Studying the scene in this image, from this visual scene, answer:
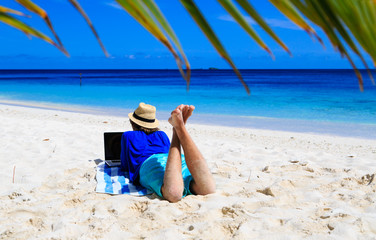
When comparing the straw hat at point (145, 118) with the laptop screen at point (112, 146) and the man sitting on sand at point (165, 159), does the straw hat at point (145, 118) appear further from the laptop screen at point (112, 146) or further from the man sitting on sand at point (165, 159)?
the laptop screen at point (112, 146)

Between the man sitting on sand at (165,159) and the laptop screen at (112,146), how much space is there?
44 cm

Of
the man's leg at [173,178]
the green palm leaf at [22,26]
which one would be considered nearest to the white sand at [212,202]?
the man's leg at [173,178]

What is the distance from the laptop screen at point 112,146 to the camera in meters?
4.15

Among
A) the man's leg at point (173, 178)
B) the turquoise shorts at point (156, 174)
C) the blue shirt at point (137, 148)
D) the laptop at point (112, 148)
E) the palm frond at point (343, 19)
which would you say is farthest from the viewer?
the laptop at point (112, 148)

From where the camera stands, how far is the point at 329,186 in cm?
342

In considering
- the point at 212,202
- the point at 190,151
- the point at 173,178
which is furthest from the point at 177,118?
the point at 212,202

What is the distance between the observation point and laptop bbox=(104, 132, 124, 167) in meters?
4.14

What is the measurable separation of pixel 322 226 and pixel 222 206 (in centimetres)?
74

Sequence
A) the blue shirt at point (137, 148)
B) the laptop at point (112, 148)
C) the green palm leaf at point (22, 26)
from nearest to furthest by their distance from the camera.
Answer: the green palm leaf at point (22, 26), the blue shirt at point (137, 148), the laptop at point (112, 148)

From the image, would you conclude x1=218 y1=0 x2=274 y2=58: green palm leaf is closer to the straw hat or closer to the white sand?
the white sand

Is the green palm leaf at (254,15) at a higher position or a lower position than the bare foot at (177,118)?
higher

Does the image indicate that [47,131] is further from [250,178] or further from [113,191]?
[250,178]

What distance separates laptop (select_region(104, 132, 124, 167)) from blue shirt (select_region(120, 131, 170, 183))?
1.73ft

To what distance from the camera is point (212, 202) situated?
2.93 meters
